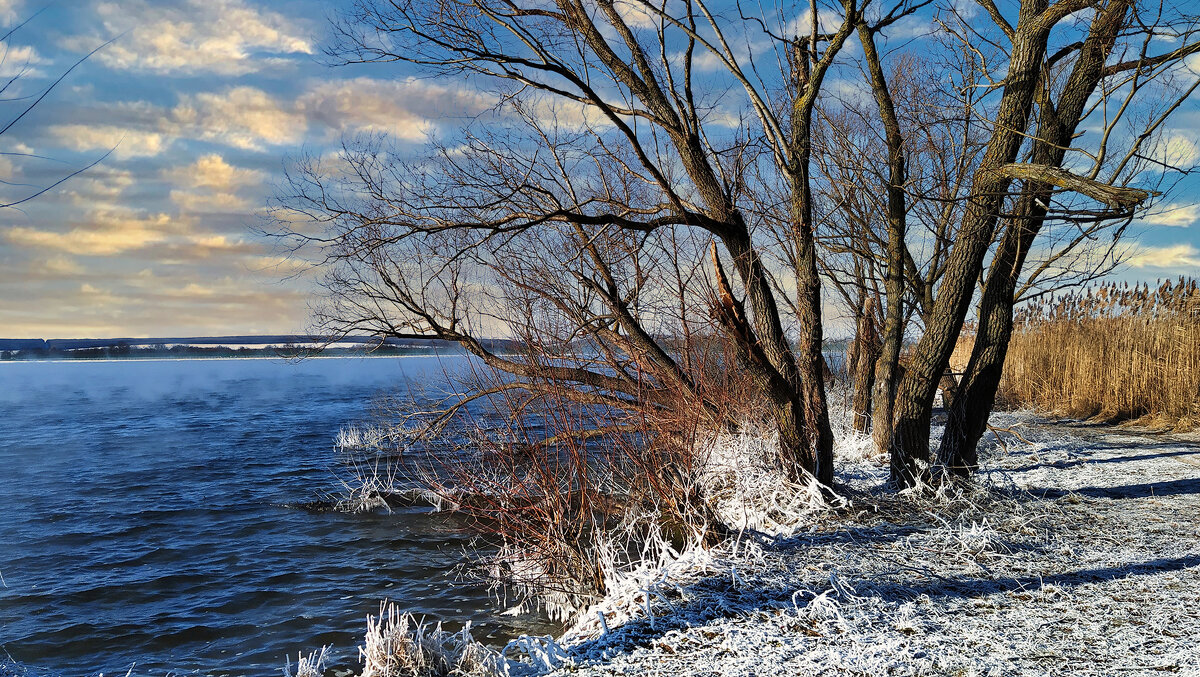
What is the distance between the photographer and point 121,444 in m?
18.2

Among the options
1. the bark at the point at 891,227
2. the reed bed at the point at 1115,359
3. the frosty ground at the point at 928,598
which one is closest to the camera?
the frosty ground at the point at 928,598

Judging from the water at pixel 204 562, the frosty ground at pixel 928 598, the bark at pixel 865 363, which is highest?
the bark at pixel 865 363

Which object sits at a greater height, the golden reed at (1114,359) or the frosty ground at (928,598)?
the golden reed at (1114,359)

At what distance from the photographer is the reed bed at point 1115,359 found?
469 inches

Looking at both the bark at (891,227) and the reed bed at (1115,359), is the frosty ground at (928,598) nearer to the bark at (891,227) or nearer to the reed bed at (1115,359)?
the bark at (891,227)

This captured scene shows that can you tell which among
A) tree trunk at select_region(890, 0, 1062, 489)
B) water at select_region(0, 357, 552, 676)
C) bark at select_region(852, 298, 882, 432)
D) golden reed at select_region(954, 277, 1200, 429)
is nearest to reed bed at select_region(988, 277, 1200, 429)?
golden reed at select_region(954, 277, 1200, 429)

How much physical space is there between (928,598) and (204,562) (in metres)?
7.68

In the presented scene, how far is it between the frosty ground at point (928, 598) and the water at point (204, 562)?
6.84 feet

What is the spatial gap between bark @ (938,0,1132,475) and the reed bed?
7.26 m

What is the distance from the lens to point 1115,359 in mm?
12922

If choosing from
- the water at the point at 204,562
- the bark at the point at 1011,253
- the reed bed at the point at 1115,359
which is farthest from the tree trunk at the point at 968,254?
the reed bed at the point at 1115,359

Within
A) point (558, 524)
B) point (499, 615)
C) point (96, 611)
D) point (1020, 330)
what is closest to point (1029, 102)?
point (558, 524)

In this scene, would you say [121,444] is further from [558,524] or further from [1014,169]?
[1014,169]

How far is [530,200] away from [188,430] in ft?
58.9
